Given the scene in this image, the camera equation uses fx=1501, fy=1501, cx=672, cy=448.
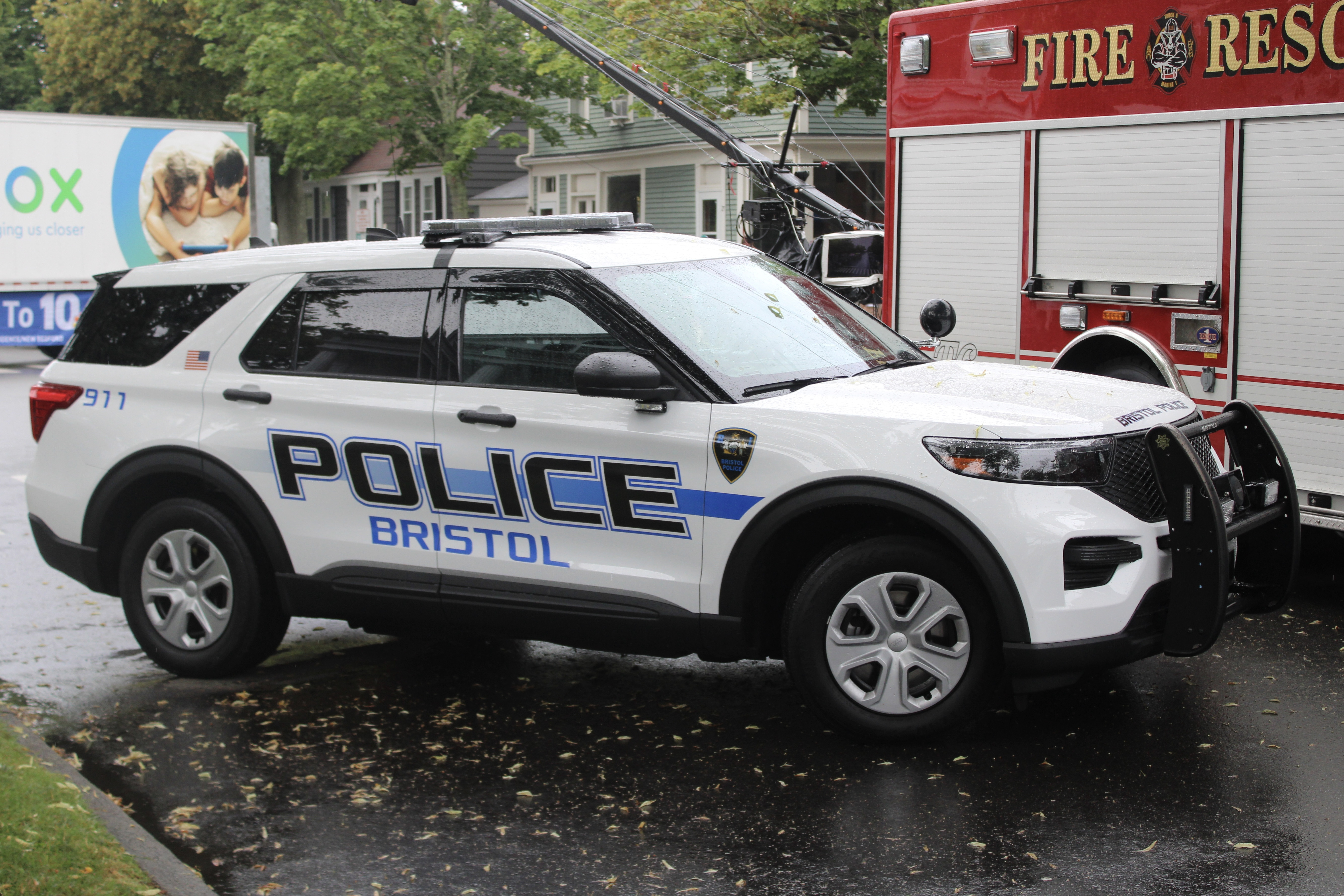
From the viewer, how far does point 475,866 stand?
444 centimetres

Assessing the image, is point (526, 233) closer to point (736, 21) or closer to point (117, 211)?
point (736, 21)

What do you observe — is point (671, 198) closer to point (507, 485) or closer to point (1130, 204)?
point (1130, 204)

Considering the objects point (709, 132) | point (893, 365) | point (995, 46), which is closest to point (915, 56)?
point (995, 46)

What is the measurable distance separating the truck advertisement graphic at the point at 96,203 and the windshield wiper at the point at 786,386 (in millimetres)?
18354

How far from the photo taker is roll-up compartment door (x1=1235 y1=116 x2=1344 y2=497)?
7473 millimetres

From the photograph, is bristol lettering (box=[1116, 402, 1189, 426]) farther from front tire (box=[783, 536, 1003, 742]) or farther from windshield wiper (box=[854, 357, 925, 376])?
windshield wiper (box=[854, 357, 925, 376])

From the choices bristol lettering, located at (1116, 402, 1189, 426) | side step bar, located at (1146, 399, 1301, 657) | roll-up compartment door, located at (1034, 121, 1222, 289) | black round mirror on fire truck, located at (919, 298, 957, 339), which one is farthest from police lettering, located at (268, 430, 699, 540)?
roll-up compartment door, located at (1034, 121, 1222, 289)

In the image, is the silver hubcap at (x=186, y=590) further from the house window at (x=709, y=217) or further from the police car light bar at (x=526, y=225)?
the house window at (x=709, y=217)

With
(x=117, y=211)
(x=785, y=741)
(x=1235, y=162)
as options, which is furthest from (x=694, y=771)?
(x=117, y=211)

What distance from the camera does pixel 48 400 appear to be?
22.2 ft

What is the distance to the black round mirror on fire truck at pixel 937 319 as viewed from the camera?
7254 millimetres

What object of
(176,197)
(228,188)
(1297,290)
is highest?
(228,188)

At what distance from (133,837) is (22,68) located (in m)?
51.5

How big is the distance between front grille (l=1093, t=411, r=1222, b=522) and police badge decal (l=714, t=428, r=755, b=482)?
1.18 meters
